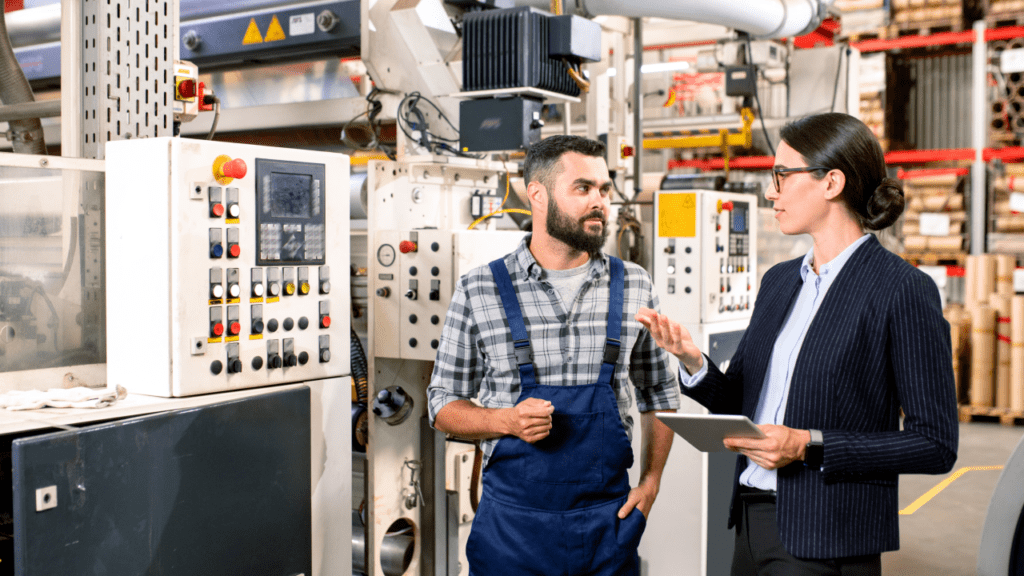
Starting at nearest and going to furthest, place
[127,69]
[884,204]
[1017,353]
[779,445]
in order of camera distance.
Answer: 1. [779,445]
2. [884,204]
3. [127,69]
4. [1017,353]

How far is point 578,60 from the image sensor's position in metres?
3.53

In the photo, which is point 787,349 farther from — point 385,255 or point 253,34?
point 253,34

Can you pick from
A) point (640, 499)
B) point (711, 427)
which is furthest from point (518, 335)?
point (711, 427)

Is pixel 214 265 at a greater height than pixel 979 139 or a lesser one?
lesser

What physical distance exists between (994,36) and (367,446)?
717 cm

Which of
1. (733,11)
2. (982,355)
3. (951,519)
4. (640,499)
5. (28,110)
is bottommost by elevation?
(951,519)

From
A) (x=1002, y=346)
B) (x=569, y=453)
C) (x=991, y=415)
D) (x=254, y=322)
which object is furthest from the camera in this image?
(x=991, y=415)

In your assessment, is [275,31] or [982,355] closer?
[275,31]

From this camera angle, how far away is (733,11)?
191 inches

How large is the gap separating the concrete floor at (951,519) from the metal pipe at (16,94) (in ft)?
12.9

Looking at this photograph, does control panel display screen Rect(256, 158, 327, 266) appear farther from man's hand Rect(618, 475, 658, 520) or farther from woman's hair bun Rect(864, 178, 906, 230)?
woman's hair bun Rect(864, 178, 906, 230)

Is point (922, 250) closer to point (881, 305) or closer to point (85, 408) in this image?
point (881, 305)

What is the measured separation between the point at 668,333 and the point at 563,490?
48 cm

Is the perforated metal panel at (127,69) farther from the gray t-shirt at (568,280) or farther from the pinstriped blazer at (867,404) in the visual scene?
the pinstriped blazer at (867,404)
